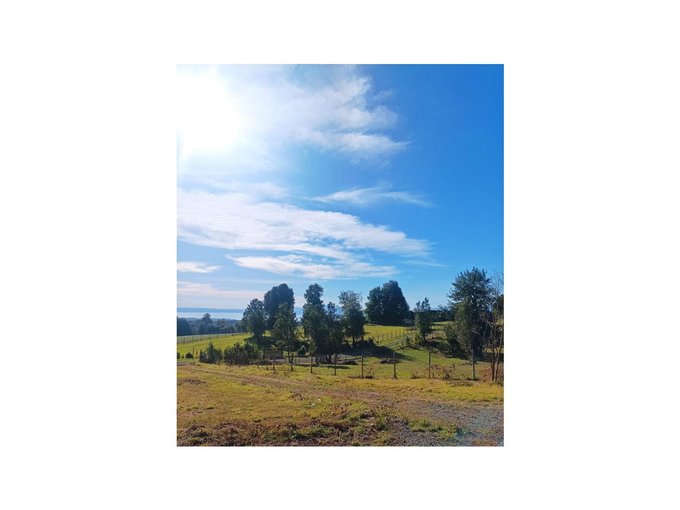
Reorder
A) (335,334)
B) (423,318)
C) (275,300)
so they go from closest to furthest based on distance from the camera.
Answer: (275,300) → (423,318) → (335,334)

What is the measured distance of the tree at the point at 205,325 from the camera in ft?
14.3

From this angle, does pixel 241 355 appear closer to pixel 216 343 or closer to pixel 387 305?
pixel 216 343

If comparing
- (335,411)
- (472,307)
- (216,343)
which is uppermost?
(472,307)

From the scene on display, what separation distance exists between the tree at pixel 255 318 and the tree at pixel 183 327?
27.1 inches

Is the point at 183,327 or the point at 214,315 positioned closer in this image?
the point at 183,327

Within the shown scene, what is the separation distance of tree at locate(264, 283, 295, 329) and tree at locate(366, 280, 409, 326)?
41.3 inches

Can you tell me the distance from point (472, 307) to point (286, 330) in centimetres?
254

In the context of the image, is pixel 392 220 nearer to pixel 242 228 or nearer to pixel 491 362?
pixel 242 228

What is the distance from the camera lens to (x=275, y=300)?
4.50m

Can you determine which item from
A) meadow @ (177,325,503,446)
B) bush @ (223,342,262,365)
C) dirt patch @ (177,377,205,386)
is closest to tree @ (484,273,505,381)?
meadow @ (177,325,503,446)

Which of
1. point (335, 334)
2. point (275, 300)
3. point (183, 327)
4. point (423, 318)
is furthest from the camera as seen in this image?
point (335, 334)

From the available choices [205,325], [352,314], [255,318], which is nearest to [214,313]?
[205,325]
